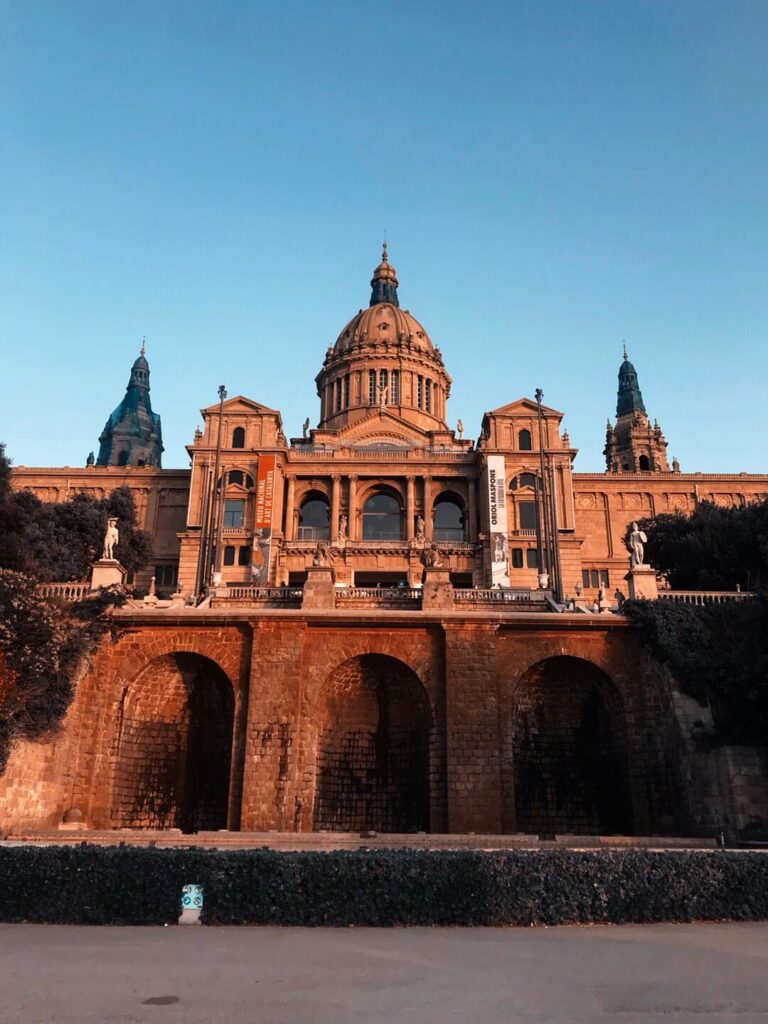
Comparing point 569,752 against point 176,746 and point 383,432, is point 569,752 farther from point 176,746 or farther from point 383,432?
point 383,432

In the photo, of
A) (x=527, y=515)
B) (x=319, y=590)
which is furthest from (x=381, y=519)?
(x=319, y=590)

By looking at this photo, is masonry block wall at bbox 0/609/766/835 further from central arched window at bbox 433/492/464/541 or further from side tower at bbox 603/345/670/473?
side tower at bbox 603/345/670/473

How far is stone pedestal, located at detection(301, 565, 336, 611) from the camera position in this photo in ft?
100

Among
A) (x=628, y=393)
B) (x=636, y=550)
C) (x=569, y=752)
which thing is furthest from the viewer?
(x=628, y=393)

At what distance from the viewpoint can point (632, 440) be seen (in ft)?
291

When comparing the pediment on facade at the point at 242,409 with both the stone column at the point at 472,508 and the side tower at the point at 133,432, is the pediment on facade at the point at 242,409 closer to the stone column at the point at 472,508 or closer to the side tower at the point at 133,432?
the stone column at the point at 472,508

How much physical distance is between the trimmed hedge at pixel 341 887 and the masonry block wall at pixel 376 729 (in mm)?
12761

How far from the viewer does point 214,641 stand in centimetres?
2856

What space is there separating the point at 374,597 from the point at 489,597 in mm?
4808

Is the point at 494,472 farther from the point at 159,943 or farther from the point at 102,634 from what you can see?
the point at 159,943

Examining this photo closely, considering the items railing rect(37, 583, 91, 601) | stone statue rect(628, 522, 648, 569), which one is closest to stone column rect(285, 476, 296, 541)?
railing rect(37, 583, 91, 601)

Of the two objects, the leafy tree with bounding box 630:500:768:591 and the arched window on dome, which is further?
the arched window on dome

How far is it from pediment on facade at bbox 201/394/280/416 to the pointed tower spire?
3318 centimetres

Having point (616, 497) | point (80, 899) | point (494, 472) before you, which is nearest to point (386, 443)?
point (494, 472)
